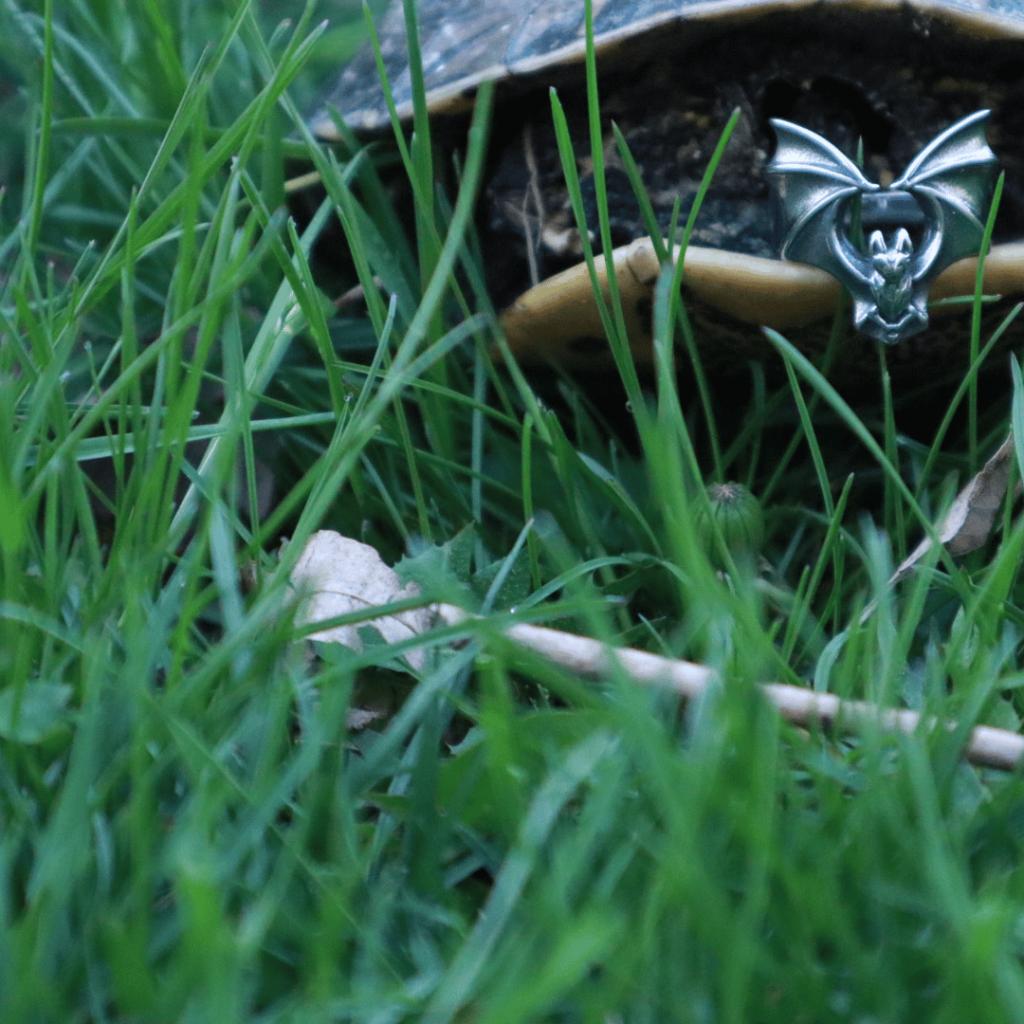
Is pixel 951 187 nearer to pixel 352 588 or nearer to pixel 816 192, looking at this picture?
pixel 816 192

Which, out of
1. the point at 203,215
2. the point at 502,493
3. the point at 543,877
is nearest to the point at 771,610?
the point at 502,493

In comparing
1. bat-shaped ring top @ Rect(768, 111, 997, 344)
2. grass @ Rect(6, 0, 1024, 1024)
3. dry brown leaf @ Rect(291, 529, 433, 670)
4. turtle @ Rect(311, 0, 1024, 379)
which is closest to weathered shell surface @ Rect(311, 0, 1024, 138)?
turtle @ Rect(311, 0, 1024, 379)

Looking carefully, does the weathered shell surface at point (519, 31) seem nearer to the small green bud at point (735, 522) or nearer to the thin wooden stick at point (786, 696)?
the small green bud at point (735, 522)

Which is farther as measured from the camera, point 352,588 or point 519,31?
point 519,31

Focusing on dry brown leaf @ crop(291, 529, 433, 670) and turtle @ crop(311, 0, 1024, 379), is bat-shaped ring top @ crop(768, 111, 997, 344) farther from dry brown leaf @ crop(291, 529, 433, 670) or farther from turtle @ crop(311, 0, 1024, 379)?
dry brown leaf @ crop(291, 529, 433, 670)

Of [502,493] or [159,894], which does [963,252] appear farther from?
[159,894]

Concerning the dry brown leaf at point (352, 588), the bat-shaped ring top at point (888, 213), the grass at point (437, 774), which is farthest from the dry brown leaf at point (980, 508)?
the dry brown leaf at point (352, 588)

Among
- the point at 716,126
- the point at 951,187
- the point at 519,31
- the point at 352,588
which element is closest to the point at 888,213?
the point at 951,187
